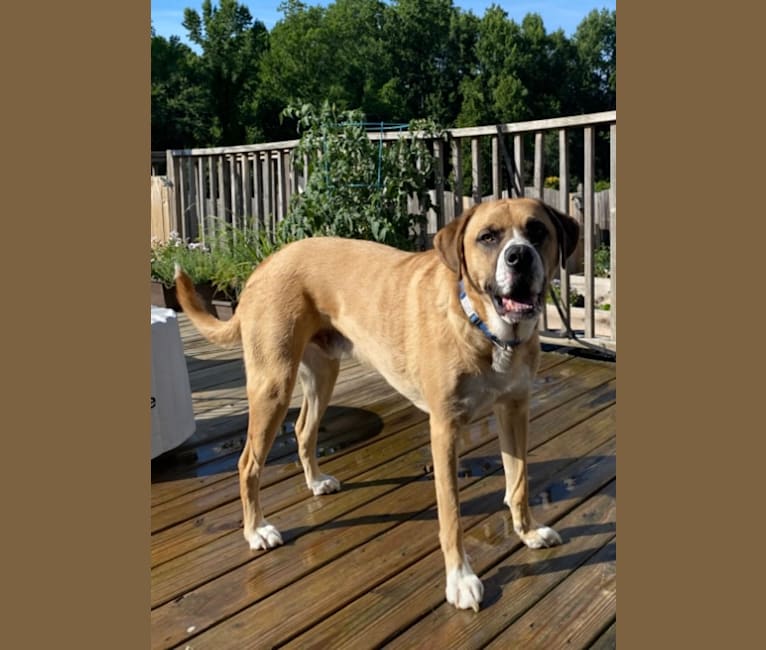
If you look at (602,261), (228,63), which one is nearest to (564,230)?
(602,261)

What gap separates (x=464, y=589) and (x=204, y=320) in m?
1.56

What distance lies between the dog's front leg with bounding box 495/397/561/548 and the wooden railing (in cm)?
162

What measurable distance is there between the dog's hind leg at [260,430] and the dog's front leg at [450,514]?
640mm

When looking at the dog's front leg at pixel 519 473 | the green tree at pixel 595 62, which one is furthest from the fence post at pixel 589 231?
the green tree at pixel 595 62

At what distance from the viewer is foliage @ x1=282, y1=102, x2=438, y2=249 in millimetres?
5793

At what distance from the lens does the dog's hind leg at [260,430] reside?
104 inches

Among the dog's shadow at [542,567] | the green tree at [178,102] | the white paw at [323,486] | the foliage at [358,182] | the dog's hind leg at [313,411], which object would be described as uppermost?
the green tree at [178,102]

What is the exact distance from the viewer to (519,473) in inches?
101

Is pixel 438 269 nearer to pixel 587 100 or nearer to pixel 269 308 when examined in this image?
pixel 269 308

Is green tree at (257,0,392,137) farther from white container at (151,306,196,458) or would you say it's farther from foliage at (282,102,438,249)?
white container at (151,306,196,458)

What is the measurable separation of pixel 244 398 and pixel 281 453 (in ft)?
3.08

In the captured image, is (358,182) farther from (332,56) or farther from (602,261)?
(332,56)

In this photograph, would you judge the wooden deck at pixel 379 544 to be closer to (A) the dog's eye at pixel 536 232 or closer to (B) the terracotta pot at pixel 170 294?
(A) the dog's eye at pixel 536 232

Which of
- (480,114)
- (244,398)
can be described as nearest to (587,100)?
(480,114)
